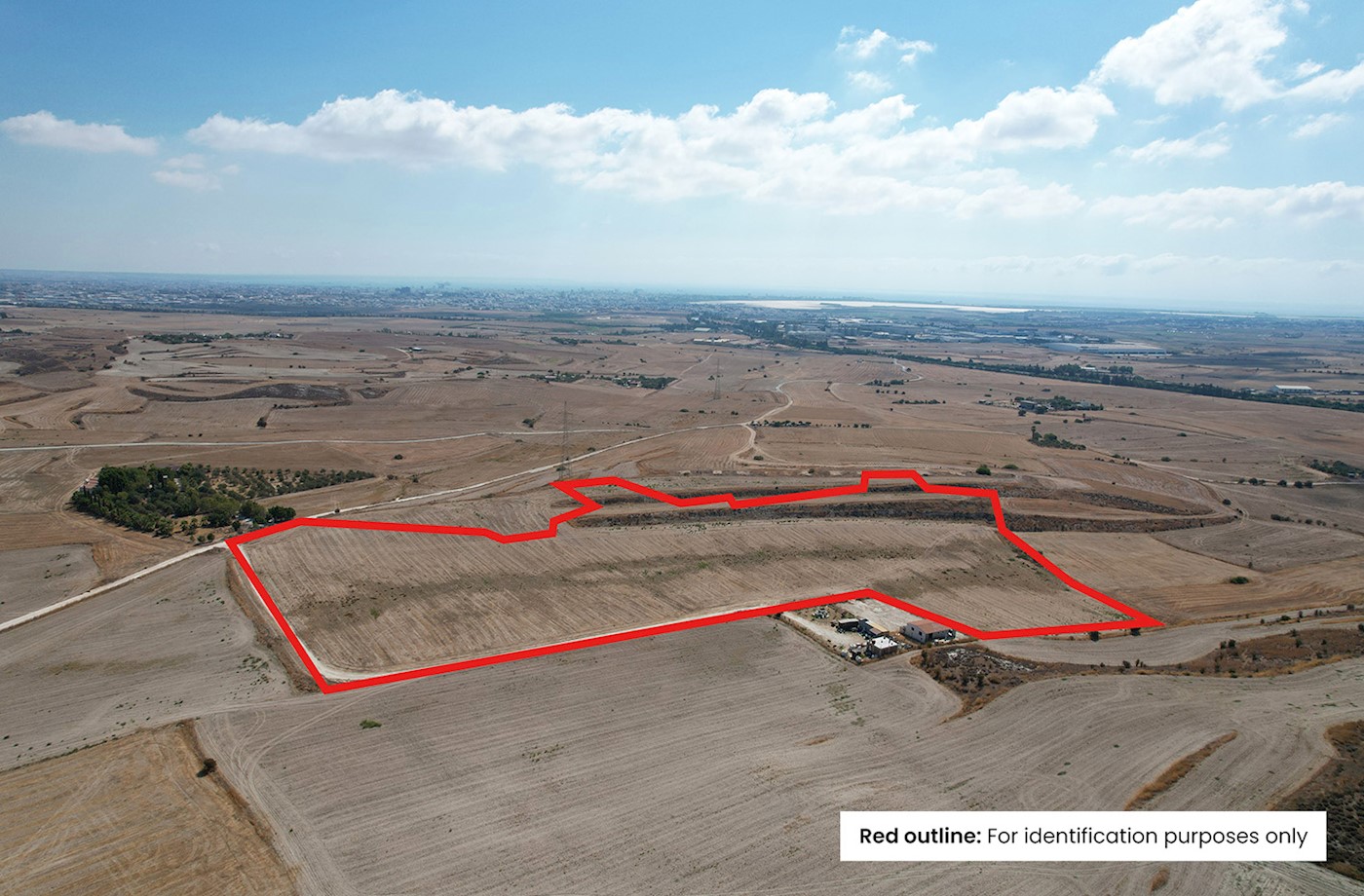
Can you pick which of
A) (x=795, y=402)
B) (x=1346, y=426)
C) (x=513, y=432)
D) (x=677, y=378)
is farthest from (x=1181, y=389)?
(x=513, y=432)

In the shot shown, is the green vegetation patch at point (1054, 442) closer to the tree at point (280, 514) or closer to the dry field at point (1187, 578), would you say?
the dry field at point (1187, 578)

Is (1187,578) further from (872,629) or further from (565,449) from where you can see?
(565,449)

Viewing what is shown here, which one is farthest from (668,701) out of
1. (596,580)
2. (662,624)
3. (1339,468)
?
(1339,468)

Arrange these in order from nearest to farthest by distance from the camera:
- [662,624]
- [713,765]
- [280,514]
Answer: [713,765] → [662,624] → [280,514]

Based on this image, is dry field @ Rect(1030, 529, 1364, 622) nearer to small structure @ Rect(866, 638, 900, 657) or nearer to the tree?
small structure @ Rect(866, 638, 900, 657)

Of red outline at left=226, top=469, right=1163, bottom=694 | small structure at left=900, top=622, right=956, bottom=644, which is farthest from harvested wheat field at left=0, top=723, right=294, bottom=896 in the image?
small structure at left=900, top=622, right=956, bottom=644
